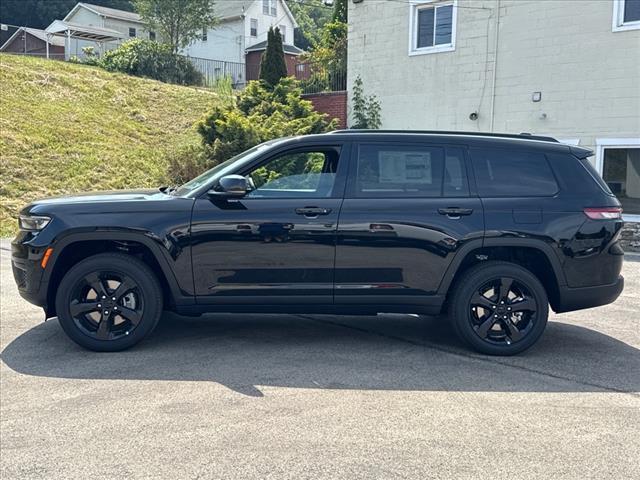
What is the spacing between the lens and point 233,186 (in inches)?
200

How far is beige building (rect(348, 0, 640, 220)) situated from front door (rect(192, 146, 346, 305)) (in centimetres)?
919

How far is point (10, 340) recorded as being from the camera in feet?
18.9

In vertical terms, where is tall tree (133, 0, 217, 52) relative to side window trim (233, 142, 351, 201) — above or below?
above

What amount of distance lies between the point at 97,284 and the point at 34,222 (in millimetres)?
737

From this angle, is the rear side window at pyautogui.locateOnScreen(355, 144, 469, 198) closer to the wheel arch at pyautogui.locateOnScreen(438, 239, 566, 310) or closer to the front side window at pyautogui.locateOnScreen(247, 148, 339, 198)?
the front side window at pyautogui.locateOnScreen(247, 148, 339, 198)

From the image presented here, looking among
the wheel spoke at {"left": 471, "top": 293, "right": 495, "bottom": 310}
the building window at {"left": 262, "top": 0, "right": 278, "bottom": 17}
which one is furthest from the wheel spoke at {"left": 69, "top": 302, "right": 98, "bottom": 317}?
the building window at {"left": 262, "top": 0, "right": 278, "bottom": 17}

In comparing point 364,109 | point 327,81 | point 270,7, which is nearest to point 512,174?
point 364,109

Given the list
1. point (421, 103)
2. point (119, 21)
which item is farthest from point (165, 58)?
point (119, 21)

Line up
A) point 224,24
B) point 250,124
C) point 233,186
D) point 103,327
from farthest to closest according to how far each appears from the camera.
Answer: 1. point 224,24
2. point 250,124
3. point 103,327
4. point 233,186

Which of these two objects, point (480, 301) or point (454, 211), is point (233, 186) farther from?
point (480, 301)

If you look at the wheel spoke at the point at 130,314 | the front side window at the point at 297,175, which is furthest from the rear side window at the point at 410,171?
the wheel spoke at the point at 130,314

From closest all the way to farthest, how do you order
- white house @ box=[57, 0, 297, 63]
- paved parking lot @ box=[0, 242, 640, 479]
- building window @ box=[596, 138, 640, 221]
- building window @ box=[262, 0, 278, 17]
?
paved parking lot @ box=[0, 242, 640, 479], building window @ box=[596, 138, 640, 221], white house @ box=[57, 0, 297, 63], building window @ box=[262, 0, 278, 17]

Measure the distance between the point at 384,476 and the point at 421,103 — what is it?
506 inches

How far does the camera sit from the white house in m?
46.1
